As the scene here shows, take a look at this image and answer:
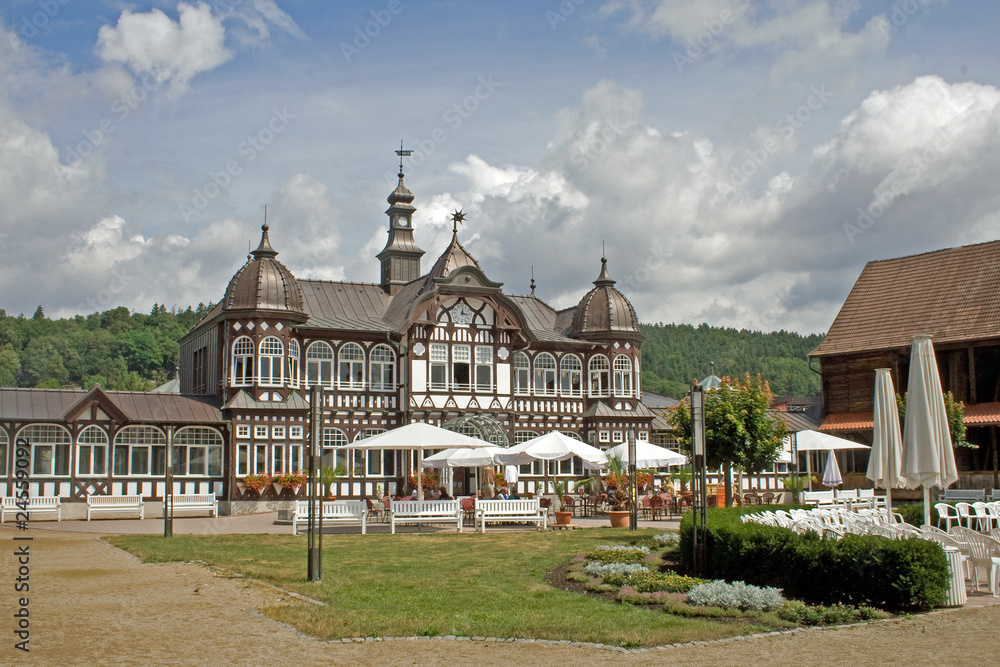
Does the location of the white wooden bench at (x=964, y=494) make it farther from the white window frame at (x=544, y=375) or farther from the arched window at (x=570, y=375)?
the white window frame at (x=544, y=375)

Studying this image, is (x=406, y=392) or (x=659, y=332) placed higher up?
(x=659, y=332)

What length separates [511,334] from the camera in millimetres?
37938

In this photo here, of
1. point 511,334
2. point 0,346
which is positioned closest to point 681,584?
point 511,334

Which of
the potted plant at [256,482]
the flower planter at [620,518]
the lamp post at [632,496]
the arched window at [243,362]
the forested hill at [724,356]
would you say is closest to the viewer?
the lamp post at [632,496]

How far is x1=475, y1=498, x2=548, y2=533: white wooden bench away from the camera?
23625mm

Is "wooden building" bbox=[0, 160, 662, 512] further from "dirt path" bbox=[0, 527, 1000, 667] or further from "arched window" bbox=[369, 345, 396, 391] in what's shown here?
"dirt path" bbox=[0, 527, 1000, 667]

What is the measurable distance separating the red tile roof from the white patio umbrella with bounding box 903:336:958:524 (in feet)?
59.9

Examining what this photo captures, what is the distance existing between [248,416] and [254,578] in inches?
779

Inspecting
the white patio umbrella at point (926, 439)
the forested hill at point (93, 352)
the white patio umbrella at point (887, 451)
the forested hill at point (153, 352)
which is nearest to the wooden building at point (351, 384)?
the white patio umbrella at point (887, 451)

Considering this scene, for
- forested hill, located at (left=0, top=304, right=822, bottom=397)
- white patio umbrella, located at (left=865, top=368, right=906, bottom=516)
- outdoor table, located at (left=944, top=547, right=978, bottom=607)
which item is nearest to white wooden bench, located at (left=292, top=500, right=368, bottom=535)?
white patio umbrella, located at (left=865, top=368, right=906, bottom=516)

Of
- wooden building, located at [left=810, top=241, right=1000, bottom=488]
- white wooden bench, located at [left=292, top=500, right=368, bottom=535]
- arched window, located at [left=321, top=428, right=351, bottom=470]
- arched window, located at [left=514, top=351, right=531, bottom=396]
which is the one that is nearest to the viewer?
white wooden bench, located at [left=292, top=500, right=368, bottom=535]

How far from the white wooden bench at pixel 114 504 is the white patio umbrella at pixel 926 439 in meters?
22.3

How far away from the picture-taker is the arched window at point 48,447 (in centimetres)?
3011

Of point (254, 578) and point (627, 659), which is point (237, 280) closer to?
point (254, 578)
